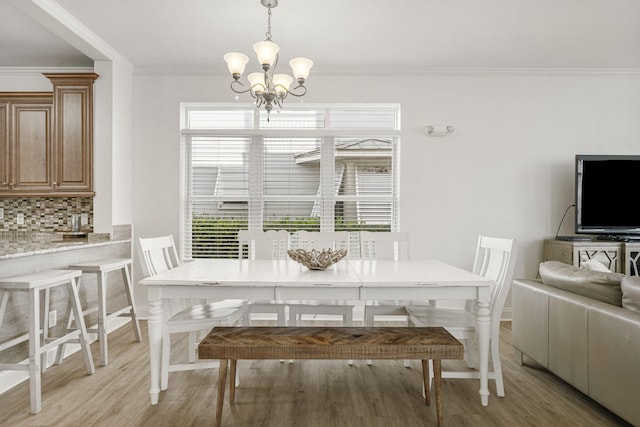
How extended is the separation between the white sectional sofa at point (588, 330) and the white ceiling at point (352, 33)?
2.03 m

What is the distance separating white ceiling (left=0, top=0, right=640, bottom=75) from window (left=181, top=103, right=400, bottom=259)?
0.59 metres

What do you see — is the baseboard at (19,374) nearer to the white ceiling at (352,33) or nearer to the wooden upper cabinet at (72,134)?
the wooden upper cabinet at (72,134)

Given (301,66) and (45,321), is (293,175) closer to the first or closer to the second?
(301,66)

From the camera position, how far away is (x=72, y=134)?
3953 millimetres

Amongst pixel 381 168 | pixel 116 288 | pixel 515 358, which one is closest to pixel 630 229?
pixel 515 358

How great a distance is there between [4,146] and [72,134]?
0.76 meters

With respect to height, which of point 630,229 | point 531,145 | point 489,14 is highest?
point 489,14

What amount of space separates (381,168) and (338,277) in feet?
7.97

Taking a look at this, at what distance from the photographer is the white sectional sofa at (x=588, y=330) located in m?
1.93

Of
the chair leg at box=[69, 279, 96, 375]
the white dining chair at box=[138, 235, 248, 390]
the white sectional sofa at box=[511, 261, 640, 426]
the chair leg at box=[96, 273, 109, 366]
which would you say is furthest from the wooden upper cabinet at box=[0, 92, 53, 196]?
the white sectional sofa at box=[511, 261, 640, 426]

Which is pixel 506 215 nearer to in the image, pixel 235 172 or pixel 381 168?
pixel 381 168

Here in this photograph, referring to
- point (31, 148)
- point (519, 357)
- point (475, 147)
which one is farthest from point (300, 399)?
point (31, 148)

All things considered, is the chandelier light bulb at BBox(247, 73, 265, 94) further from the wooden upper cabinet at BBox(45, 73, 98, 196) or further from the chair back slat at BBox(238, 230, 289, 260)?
the wooden upper cabinet at BBox(45, 73, 98, 196)

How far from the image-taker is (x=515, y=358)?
309cm
